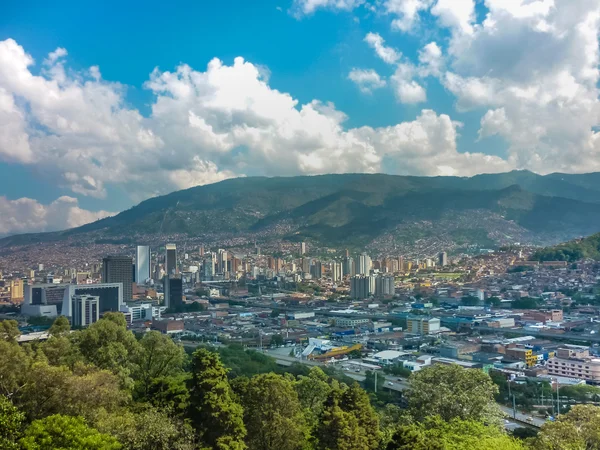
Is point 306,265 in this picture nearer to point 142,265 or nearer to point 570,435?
point 142,265

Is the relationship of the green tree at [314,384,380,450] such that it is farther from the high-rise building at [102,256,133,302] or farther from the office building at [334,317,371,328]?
the high-rise building at [102,256,133,302]

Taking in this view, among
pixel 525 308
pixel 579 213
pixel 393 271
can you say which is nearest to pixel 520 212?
pixel 579 213

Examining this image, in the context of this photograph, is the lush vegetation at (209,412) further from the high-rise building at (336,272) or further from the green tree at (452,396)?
the high-rise building at (336,272)

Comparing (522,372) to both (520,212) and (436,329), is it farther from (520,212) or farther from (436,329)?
(520,212)

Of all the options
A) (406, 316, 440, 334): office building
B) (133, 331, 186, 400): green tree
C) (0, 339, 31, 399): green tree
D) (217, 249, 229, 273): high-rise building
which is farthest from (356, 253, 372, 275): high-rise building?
(0, 339, 31, 399): green tree

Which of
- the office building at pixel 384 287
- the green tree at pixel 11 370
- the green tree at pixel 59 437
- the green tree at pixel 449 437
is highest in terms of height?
the green tree at pixel 11 370

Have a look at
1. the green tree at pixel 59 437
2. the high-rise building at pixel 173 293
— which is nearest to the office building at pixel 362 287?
the high-rise building at pixel 173 293
